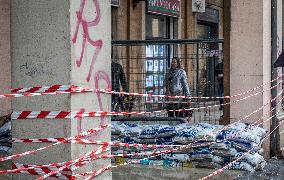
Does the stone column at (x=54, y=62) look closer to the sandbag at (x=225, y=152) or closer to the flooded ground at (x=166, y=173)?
the flooded ground at (x=166, y=173)

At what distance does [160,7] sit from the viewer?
57.5 ft

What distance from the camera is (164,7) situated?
17797mm

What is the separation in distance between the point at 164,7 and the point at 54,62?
13.6 meters

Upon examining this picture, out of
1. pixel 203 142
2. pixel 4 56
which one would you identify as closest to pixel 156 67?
pixel 4 56

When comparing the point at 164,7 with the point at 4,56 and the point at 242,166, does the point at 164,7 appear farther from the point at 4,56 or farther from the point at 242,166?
the point at 242,166

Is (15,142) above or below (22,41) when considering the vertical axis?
below

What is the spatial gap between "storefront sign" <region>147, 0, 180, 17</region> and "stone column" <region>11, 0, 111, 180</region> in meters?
12.1

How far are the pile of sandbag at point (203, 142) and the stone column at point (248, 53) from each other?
0.88 meters

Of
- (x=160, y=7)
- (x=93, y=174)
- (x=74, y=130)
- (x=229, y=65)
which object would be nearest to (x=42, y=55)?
(x=74, y=130)

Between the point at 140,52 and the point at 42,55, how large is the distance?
5.37 metres

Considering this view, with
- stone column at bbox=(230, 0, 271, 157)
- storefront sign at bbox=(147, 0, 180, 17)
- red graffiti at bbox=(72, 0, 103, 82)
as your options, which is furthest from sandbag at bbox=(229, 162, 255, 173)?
storefront sign at bbox=(147, 0, 180, 17)

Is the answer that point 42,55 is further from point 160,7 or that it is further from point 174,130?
point 160,7

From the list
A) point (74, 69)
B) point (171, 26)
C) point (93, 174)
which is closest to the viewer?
point (74, 69)

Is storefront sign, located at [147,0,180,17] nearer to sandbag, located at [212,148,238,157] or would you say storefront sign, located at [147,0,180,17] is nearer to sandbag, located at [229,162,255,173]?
sandbag, located at [212,148,238,157]
